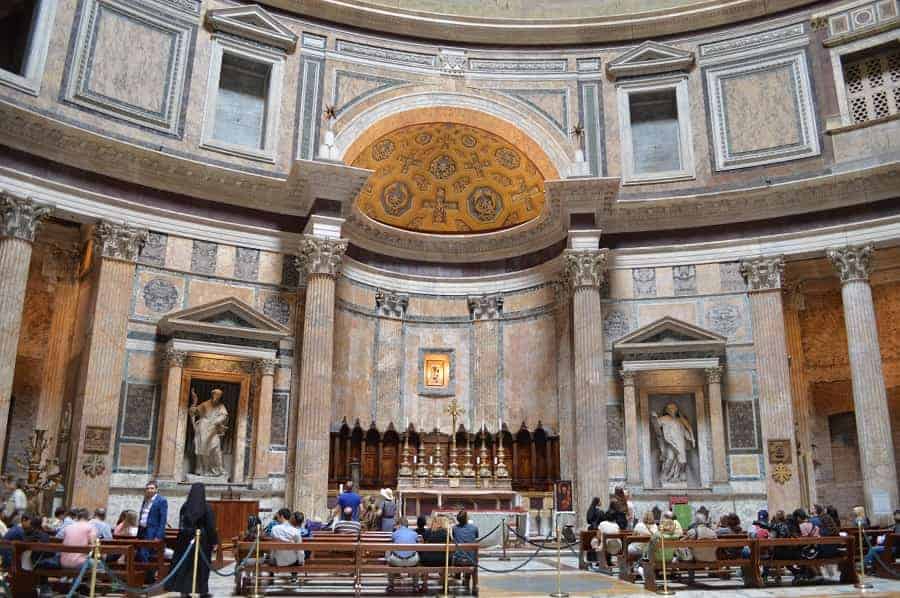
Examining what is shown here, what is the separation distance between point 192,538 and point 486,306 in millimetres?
14447

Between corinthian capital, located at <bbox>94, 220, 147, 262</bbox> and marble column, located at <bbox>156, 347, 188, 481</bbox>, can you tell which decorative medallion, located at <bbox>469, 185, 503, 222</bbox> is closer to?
corinthian capital, located at <bbox>94, 220, 147, 262</bbox>

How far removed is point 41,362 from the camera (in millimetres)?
19453

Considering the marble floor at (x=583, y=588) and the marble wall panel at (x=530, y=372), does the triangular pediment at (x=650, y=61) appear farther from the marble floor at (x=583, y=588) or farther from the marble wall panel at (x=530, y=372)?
the marble floor at (x=583, y=588)

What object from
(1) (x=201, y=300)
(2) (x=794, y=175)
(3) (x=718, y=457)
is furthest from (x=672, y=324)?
(1) (x=201, y=300)

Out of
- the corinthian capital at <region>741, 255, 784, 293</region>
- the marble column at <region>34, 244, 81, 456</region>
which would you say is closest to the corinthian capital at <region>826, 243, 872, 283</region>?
the corinthian capital at <region>741, 255, 784, 293</region>

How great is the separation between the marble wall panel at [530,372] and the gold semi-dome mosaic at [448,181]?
3654 mm

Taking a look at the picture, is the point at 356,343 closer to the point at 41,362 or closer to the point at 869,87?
the point at 41,362

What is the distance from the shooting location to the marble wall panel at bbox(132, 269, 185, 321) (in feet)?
59.4

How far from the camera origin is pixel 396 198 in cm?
2412

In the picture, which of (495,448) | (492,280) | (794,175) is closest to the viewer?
(794,175)

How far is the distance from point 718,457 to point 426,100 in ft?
40.5

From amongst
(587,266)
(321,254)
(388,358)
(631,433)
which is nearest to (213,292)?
(321,254)

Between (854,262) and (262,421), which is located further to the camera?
(854,262)

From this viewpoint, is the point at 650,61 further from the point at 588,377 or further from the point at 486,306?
the point at 588,377
